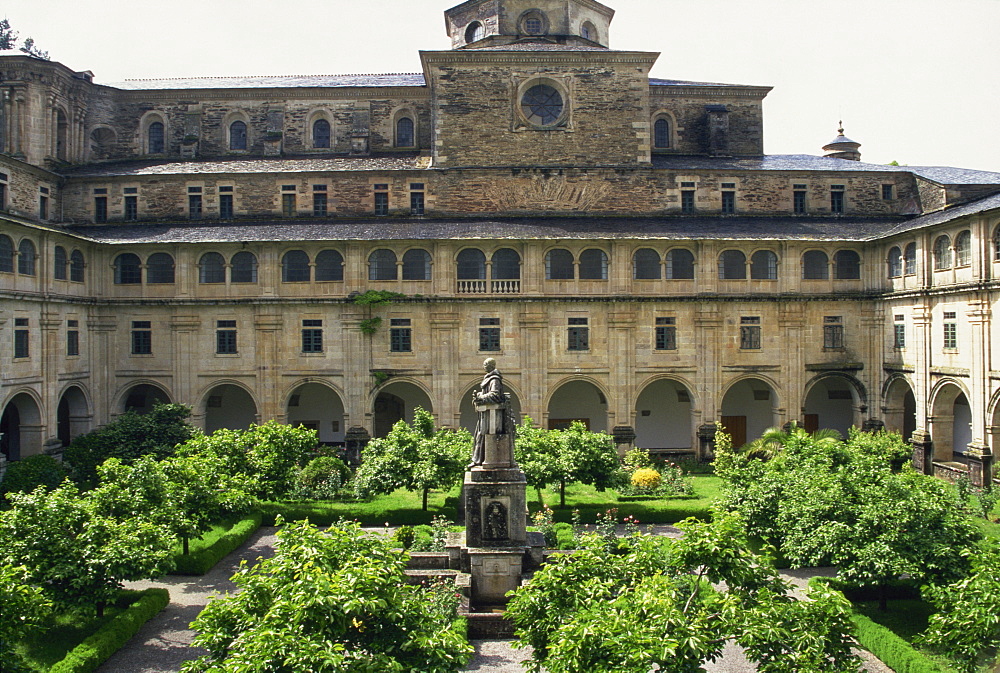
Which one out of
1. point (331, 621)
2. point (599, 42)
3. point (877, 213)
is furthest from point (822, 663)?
point (599, 42)

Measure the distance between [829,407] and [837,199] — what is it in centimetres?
1100

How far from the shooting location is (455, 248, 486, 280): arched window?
36.5m

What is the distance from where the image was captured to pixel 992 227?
96.1 ft

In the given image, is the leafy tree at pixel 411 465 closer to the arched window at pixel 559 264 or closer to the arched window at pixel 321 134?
the arched window at pixel 559 264

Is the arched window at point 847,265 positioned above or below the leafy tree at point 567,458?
above

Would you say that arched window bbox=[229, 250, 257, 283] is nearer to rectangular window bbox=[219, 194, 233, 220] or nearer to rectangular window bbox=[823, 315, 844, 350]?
rectangular window bbox=[219, 194, 233, 220]

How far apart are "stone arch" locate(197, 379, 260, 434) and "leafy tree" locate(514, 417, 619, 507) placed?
1867 cm

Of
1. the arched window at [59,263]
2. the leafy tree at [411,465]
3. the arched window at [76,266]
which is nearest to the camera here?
the leafy tree at [411,465]

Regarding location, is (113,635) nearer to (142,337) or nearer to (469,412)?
(142,337)

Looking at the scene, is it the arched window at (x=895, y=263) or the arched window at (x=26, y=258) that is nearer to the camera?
the arched window at (x=26, y=258)

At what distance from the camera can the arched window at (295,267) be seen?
36594mm

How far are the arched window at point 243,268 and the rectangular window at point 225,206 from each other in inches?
128

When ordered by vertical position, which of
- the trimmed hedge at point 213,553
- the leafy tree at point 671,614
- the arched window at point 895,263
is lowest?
the trimmed hedge at point 213,553

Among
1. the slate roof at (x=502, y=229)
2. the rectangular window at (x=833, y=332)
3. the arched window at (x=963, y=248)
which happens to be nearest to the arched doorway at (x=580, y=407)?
the slate roof at (x=502, y=229)
